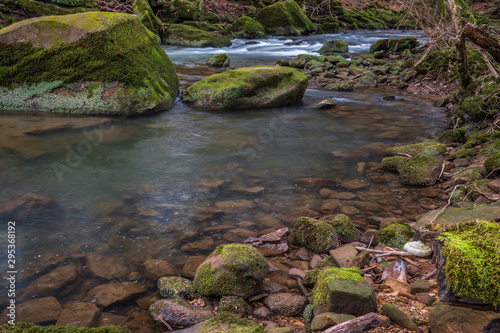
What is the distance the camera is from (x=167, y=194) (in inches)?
199

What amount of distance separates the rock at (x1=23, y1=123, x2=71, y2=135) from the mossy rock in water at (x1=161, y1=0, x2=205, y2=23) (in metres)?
16.2

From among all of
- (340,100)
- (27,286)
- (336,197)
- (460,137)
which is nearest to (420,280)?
(336,197)

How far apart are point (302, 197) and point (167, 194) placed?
185cm

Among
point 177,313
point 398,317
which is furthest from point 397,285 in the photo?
point 177,313

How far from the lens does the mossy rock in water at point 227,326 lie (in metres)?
2.10

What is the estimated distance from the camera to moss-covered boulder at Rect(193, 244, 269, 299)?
298cm

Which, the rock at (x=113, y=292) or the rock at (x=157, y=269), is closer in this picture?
the rock at (x=113, y=292)

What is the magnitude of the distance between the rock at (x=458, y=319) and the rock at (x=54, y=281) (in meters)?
2.89

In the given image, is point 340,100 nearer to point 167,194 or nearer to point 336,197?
point 336,197

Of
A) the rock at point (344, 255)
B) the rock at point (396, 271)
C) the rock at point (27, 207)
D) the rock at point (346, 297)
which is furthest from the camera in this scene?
Result: the rock at point (27, 207)

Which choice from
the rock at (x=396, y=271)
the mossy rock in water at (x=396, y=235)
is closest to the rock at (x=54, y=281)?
the rock at (x=396, y=271)

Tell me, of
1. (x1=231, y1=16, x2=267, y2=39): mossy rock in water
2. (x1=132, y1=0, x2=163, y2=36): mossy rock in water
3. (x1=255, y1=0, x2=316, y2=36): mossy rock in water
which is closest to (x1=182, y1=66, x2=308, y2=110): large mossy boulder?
(x1=132, y1=0, x2=163, y2=36): mossy rock in water

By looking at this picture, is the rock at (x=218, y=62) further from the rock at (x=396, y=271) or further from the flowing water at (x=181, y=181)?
the rock at (x=396, y=271)

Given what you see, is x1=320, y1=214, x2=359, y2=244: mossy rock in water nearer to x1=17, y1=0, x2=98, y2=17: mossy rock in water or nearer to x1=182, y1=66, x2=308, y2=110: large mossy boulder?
x1=182, y1=66, x2=308, y2=110: large mossy boulder
